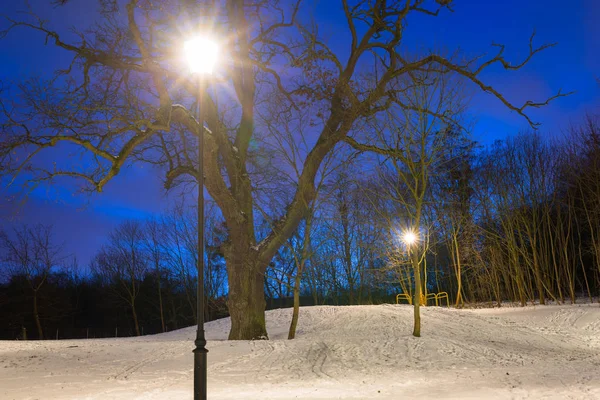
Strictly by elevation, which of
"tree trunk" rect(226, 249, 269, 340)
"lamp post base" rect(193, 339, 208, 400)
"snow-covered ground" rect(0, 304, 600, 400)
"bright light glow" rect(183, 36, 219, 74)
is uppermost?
"bright light glow" rect(183, 36, 219, 74)

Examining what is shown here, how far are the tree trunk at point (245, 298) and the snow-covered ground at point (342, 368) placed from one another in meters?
1.92

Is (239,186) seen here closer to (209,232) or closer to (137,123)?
(137,123)

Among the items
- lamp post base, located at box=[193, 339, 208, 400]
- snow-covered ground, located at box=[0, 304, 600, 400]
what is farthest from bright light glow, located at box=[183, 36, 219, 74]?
snow-covered ground, located at box=[0, 304, 600, 400]

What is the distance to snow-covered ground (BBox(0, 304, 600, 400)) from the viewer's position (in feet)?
27.0

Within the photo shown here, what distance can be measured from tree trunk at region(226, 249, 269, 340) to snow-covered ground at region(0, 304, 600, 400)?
1917 mm

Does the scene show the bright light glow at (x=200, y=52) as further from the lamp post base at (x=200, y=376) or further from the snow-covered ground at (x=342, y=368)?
the snow-covered ground at (x=342, y=368)

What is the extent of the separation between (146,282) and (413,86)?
37464mm

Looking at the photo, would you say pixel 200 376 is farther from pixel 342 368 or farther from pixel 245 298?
pixel 245 298

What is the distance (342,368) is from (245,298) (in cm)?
549

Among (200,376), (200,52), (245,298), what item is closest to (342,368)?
(200,376)

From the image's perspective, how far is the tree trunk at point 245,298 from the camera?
49.7 feet

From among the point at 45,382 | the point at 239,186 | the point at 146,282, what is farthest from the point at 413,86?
the point at 146,282

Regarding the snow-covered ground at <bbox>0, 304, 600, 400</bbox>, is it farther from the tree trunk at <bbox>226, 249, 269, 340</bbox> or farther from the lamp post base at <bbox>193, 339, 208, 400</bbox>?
the tree trunk at <bbox>226, 249, 269, 340</bbox>

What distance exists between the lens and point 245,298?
15250 millimetres
